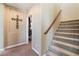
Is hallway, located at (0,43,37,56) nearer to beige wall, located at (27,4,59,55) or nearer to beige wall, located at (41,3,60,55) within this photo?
beige wall, located at (27,4,59,55)

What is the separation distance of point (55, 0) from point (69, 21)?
47 cm

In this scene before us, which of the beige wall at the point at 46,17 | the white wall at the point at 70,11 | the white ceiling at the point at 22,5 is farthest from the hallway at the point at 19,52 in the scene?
the white wall at the point at 70,11

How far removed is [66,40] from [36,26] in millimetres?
585

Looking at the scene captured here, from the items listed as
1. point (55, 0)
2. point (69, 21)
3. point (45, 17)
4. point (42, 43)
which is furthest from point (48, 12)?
point (42, 43)

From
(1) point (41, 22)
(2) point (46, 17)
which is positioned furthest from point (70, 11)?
(1) point (41, 22)

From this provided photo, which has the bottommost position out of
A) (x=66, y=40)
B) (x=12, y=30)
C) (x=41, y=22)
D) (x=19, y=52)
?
(x=19, y=52)

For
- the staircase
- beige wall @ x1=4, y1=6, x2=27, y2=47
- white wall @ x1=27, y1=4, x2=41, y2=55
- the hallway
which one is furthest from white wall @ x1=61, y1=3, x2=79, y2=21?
the hallway

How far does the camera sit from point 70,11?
1676 mm

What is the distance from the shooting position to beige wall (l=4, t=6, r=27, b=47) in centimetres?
158

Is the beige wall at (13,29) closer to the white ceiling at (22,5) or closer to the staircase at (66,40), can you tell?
the white ceiling at (22,5)

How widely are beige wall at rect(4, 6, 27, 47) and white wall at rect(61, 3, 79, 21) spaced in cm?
68

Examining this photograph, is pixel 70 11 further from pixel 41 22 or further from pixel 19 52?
pixel 19 52

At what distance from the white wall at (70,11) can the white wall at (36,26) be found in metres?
0.42

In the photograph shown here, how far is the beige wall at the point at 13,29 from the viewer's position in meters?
1.58
